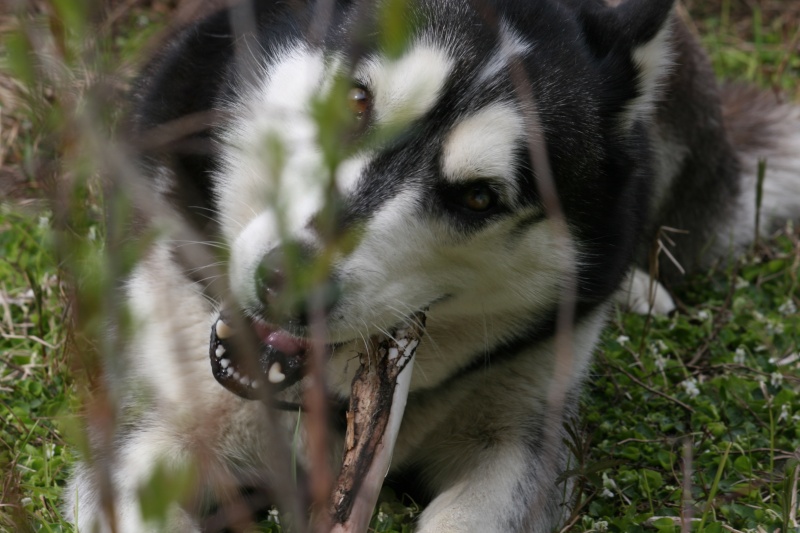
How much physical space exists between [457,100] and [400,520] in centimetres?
113

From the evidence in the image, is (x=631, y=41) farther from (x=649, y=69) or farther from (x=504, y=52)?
(x=504, y=52)

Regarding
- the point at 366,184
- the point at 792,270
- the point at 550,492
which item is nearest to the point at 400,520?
the point at 550,492

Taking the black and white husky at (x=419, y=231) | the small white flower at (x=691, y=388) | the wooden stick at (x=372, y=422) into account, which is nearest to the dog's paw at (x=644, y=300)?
the small white flower at (x=691, y=388)

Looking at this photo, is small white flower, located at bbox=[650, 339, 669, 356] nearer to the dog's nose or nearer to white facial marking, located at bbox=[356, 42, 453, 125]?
white facial marking, located at bbox=[356, 42, 453, 125]

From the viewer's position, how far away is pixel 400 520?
2910mm

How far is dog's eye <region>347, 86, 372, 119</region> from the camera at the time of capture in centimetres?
256

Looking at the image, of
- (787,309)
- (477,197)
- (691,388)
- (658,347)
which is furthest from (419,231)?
(787,309)

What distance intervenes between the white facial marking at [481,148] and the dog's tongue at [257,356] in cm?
57

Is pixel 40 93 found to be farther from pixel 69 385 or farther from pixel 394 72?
pixel 69 385

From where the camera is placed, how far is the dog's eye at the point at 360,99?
2.56m

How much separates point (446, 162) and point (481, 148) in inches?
3.6

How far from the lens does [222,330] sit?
2771mm

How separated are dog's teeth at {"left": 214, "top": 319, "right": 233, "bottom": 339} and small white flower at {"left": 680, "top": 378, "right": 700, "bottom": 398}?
1.64 metres

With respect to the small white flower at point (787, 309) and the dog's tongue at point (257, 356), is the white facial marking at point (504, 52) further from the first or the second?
the small white flower at point (787, 309)
